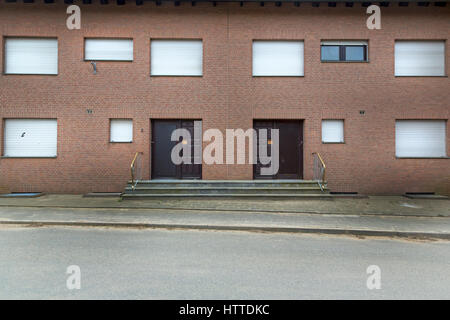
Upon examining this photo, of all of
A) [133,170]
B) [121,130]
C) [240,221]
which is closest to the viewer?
[240,221]

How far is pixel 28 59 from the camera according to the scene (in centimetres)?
1255

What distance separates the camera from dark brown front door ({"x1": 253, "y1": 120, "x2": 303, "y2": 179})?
510 inches

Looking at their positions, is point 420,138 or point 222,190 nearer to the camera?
point 222,190

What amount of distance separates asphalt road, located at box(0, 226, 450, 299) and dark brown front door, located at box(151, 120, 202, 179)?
241 inches

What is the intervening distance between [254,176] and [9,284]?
10.0m

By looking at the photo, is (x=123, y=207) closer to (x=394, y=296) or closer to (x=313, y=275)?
(x=313, y=275)

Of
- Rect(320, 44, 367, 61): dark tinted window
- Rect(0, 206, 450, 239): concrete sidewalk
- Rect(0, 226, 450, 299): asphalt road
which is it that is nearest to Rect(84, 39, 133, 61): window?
Rect(0, 206, 450, 239): concrete sidewalk

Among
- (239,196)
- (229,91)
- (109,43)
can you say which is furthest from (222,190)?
(109,43)

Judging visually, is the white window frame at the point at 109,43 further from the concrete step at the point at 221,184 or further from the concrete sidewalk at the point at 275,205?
the concrete sidewalk at the point at 275,205

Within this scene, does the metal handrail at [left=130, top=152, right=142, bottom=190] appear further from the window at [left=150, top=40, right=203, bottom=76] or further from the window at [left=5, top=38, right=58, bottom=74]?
the window at [left=5, top=38, right=58, bottom=74]

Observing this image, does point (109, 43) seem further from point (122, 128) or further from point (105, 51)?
point (122, 128)

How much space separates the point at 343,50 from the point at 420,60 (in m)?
3.17

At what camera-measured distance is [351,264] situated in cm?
471

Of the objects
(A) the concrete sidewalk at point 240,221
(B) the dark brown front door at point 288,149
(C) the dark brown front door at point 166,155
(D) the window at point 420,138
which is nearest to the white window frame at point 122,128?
(C) the dark brown front door at point 166,155
